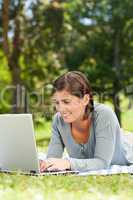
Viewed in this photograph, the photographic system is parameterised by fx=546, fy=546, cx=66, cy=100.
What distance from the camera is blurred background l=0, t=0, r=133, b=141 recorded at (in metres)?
19.8

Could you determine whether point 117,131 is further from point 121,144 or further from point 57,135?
point 57,135

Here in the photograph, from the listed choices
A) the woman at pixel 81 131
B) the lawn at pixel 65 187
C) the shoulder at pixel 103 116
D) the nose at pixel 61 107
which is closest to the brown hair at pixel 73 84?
the woman at pixel 81 131

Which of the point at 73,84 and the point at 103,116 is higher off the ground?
the point at 73,84

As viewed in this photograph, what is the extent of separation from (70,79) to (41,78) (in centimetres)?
1979

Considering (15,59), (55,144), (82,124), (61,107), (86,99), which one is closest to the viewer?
(61,107)

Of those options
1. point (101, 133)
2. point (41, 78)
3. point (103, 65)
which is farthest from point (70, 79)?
point (103, 65)

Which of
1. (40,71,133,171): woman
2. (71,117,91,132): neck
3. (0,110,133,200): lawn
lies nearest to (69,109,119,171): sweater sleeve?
(40,71,133,171): woman

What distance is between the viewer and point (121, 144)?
15.4 ft

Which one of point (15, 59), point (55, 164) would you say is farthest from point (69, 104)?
point (15, 59)

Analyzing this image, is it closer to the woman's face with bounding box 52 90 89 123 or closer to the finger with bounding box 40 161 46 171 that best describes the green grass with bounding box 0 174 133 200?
the finger with bounding box 40 161 46 171

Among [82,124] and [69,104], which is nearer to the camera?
[69,104]

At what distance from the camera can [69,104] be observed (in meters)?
4.27

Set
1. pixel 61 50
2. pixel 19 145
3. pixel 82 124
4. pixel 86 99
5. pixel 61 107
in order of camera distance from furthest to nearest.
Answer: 1. pixel 61 50
2. pixel 82 124
3. pixel 86 99
4. pixel 61 107
5. pixel 19 145

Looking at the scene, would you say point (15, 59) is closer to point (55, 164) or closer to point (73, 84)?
point (73, 84)
